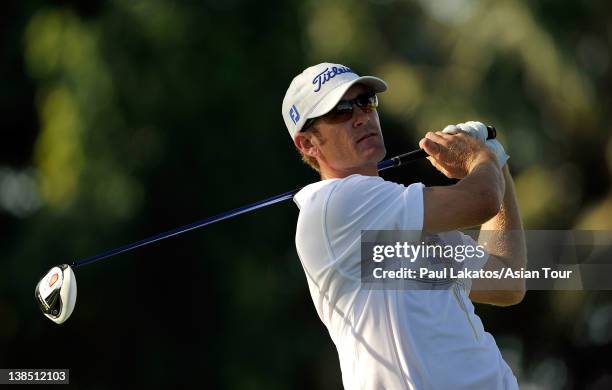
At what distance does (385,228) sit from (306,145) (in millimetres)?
580

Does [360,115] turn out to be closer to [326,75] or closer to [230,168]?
[326,75]

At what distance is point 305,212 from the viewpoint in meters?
3.93

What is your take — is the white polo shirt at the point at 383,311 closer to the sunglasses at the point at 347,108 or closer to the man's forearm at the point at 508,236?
the sunglasses at the point at 347,108

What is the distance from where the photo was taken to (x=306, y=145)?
426 centimetres

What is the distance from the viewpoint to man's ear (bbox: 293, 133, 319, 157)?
423 cm

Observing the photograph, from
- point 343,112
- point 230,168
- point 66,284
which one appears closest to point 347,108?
point 343,112

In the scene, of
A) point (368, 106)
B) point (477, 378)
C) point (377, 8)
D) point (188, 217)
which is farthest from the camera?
point (377, 8)

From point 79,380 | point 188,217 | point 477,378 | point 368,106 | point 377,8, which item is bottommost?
point 477,378

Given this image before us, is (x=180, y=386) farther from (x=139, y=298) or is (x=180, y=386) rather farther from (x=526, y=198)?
(x=526, y=198)

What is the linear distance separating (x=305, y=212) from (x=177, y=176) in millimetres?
7729

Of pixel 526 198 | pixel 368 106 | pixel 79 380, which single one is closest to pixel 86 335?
pixel 79 380

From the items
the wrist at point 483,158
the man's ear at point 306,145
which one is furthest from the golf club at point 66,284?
the wrist at point 483,158

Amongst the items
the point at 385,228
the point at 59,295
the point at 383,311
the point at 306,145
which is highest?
the point at 306,145

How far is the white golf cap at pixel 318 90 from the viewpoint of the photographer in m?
4.14
